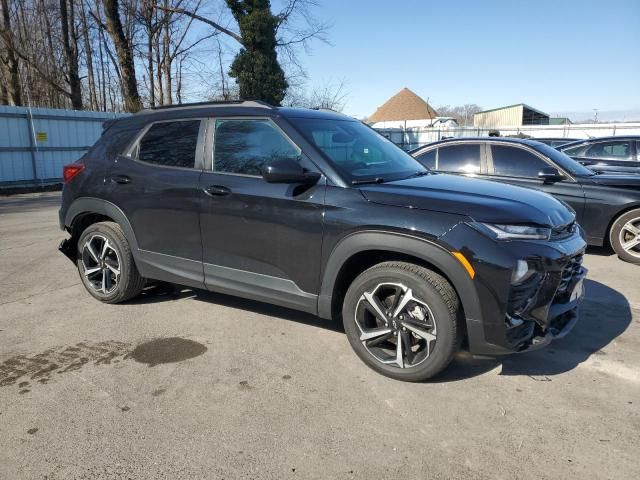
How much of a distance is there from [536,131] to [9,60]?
28.0 metres

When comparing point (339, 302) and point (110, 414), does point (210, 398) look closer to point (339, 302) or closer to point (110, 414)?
point (110, 414)

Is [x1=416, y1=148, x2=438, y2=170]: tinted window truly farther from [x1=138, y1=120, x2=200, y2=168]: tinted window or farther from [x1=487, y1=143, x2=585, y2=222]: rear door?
[x1=138, y1=120, x2=200, y2=168]: tinted window

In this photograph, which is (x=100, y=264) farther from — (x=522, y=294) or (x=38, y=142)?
(x=38, y=142)

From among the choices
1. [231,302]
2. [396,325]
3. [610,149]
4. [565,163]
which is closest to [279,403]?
[396,325]

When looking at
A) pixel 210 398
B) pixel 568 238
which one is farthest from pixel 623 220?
pixel 210 398

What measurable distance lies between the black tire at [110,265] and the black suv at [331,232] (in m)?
0.01

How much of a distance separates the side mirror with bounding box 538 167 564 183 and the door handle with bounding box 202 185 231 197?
4.73 m

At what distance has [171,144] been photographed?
4.29 m

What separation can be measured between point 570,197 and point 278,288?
5099 millimetres

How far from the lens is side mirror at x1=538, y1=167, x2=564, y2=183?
663 cm

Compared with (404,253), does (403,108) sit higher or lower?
higher

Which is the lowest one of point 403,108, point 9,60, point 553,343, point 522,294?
point 553,343

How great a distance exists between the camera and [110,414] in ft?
9.41

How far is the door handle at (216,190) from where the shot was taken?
12.5ft
